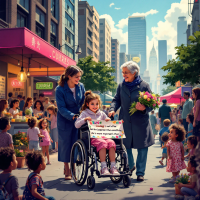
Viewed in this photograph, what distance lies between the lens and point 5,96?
17.2 meters

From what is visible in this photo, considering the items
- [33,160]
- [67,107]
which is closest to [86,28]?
[67,107]

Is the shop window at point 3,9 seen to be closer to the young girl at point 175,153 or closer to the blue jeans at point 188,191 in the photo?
the young girl at point 175,153

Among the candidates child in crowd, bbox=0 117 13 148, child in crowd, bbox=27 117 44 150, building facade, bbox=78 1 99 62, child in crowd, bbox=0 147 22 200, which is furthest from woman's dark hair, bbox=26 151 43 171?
building facade, bbox=78 1 99 62

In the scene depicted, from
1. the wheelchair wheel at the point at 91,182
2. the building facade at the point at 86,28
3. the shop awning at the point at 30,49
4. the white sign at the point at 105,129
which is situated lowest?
the wheelchair wheel at the point at 91,182

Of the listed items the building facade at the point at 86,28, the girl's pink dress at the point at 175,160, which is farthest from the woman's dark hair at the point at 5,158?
the building facade at the point at 86,28

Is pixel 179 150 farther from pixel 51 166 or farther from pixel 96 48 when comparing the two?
pixel 96 48

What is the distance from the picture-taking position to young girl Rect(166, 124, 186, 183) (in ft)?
17.8

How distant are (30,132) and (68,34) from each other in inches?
1449

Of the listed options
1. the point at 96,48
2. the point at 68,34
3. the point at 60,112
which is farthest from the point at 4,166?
the point at 96,48

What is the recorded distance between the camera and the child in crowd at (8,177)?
9.91ft

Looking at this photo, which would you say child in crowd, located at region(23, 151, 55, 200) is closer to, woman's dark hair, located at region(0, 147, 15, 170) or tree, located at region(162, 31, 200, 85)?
woman's dark hair, located at region(0, 147, 15, 170)

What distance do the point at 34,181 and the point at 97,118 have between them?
7.51 feet

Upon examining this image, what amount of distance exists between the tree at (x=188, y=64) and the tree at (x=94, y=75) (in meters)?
24.0

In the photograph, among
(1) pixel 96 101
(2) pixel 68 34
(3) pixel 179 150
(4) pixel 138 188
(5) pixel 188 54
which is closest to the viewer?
(4) pixel 138 188
